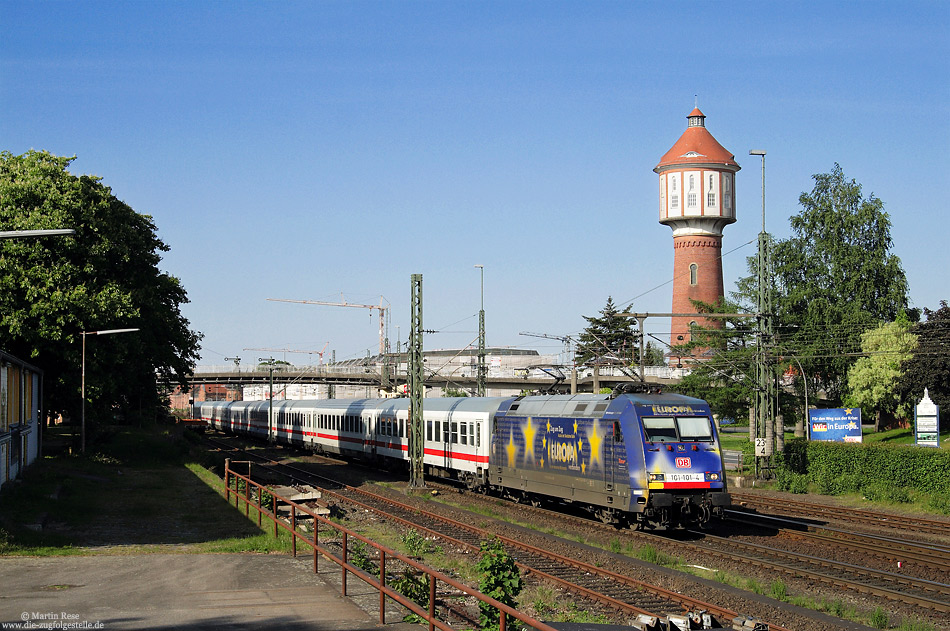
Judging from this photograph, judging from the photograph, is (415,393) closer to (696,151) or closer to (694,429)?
(694,429)

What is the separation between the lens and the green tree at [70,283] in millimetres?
37312

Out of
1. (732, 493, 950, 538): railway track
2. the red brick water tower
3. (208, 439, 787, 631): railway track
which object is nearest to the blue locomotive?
(208, 439, 787, 631): railway track

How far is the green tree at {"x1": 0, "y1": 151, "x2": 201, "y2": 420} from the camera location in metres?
37.3

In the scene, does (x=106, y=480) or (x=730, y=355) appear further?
(x=730, y=355)

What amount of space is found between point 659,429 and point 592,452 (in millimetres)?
2249

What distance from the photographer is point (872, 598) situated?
1577 cm

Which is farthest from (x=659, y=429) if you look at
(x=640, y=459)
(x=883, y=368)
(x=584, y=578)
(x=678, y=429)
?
(x=883, y=368)

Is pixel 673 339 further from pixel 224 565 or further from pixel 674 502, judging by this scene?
pixel 224 565

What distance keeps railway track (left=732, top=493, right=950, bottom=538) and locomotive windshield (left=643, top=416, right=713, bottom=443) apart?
6057 millimetres

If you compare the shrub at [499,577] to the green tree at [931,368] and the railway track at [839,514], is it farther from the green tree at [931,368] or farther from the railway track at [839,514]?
the green tree at [931,368]

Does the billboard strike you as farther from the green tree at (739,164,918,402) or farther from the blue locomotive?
the green tree at (739,164,918,402)

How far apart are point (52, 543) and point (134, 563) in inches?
140

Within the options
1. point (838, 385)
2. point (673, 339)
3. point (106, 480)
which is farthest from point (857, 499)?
point (673, 339)

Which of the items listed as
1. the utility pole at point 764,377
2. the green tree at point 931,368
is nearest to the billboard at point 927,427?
the utility pole at point 764,377
